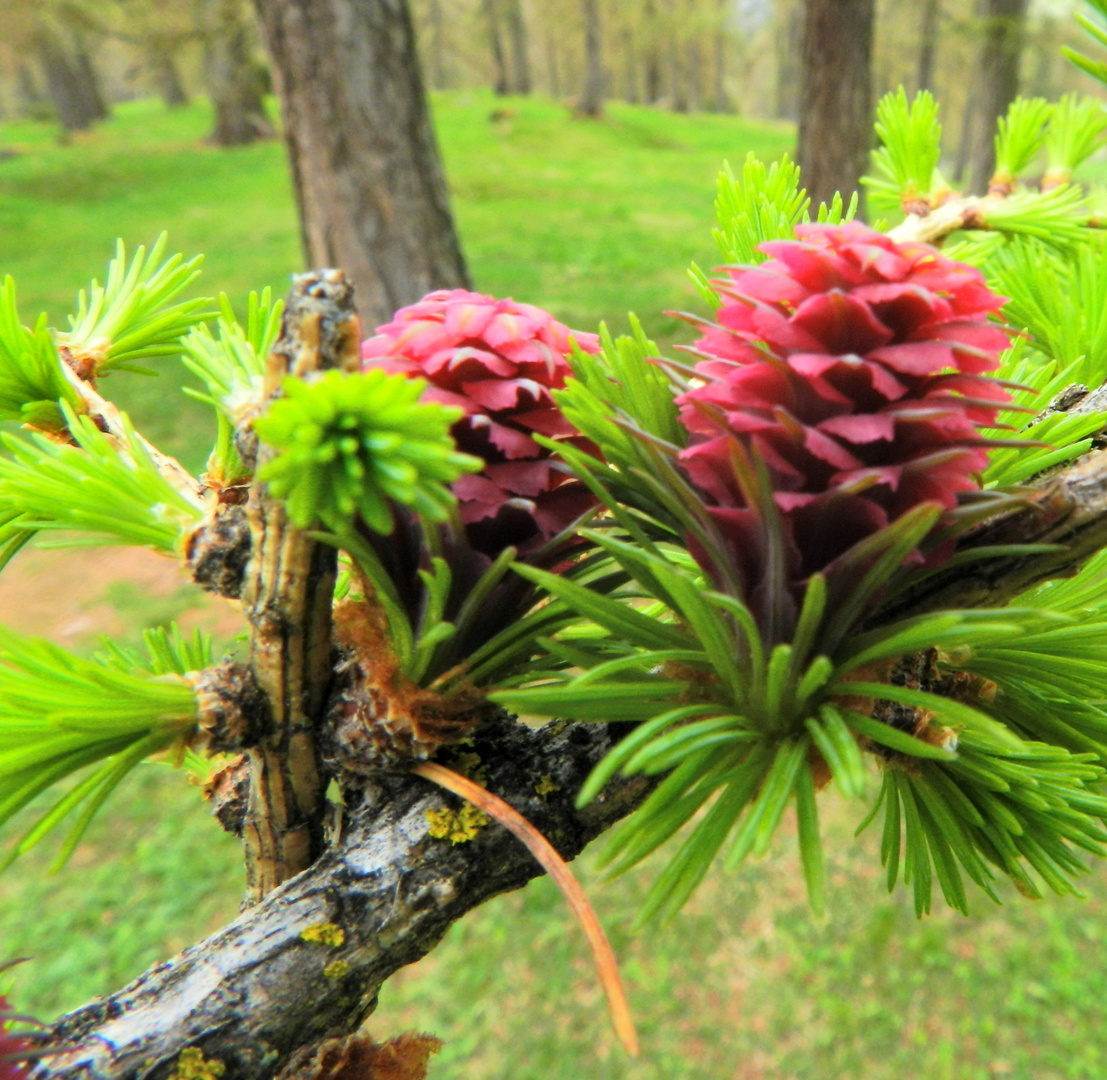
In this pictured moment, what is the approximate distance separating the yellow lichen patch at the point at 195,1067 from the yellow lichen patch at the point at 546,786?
174mm

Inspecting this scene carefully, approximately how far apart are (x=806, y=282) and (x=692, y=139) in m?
15.0

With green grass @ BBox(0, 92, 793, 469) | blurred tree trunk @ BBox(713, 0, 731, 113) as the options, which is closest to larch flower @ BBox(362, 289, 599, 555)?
green grass @ BBox(0, 92, 793, 469)

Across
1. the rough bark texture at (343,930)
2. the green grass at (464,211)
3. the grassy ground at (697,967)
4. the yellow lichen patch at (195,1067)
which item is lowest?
the grassy ground at (697,967)

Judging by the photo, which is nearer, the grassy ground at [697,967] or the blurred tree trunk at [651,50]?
the grassy ground at [697,967]

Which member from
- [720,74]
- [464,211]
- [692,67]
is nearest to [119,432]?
[464,211]

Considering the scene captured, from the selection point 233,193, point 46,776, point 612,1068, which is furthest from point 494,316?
point 233,193

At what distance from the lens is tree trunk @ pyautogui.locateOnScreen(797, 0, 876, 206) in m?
2.76

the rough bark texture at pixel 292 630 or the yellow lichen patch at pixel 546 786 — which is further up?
the rough bark texture at pixel 292 630

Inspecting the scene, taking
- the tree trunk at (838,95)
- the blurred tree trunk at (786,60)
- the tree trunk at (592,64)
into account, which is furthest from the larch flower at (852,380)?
the blurred tree trunk at (786,60)

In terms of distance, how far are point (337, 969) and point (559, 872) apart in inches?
4.4

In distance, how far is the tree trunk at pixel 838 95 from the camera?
2.76m

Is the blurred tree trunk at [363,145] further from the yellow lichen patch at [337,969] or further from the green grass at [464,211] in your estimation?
the yellow lichen patch at [337,969]

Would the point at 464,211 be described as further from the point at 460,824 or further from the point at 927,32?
the point at 460,824

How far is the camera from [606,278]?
247 inches
